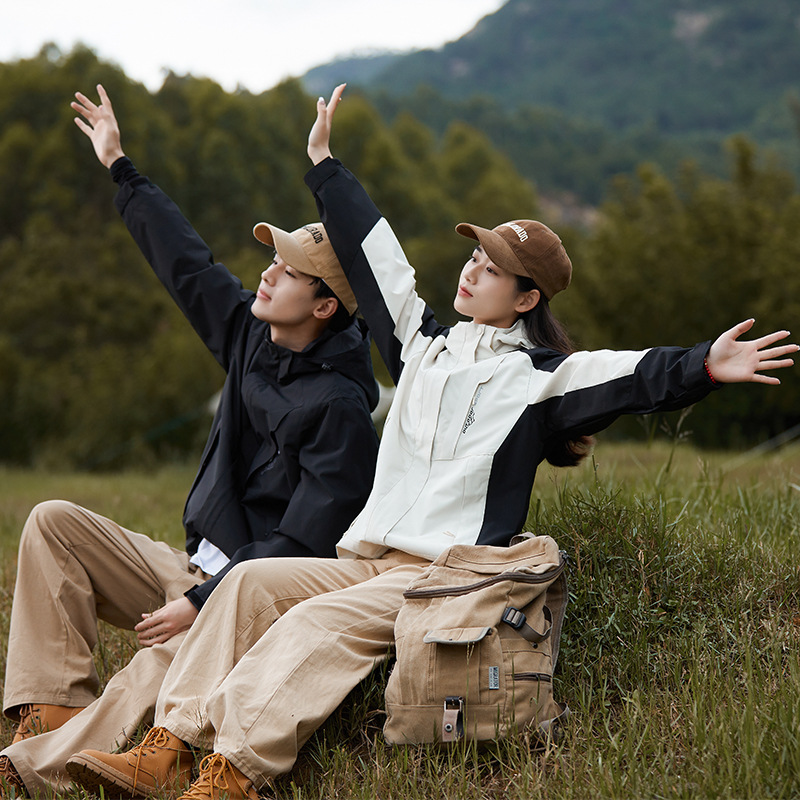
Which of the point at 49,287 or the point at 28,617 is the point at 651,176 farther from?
the point at 28,617

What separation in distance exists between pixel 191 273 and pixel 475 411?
138cm

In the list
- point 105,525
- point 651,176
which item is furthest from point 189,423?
point 105,525

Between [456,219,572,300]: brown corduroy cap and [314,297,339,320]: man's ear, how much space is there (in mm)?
617

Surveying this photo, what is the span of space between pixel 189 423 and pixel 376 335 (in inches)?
560

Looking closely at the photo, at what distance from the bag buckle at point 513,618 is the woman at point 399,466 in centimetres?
35

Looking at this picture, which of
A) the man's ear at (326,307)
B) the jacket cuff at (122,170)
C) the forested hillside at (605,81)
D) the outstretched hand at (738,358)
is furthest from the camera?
the forested hillside at (605,81)

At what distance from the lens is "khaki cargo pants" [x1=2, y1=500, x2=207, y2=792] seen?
3291mm

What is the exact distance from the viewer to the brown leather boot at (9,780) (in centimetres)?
314

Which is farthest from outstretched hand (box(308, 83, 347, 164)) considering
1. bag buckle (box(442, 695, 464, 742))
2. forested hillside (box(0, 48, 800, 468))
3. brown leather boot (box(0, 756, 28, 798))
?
forested hillside (box(0, 48, 800, 468))

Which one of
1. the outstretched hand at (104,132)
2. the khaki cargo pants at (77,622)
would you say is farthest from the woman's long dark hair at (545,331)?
the outstretched hand at (104,132)

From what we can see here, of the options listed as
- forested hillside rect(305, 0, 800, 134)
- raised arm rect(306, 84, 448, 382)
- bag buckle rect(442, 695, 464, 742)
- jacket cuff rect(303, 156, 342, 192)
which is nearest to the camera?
bag buckle rect(442, 695, 464, 742)

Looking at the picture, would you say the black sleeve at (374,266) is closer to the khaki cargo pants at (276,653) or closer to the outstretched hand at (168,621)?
the khaki cargo pants at (276,653)

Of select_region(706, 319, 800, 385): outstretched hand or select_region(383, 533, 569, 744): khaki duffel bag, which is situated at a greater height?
select_region(706, 319, 800, 385): outstretched hand

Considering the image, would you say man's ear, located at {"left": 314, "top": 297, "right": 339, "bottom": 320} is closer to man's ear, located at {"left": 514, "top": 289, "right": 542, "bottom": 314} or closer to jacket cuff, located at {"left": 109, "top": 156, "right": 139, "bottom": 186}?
man's ear, located at {"left": 514, "top": 289, "right": 542, "bottom": 314}
